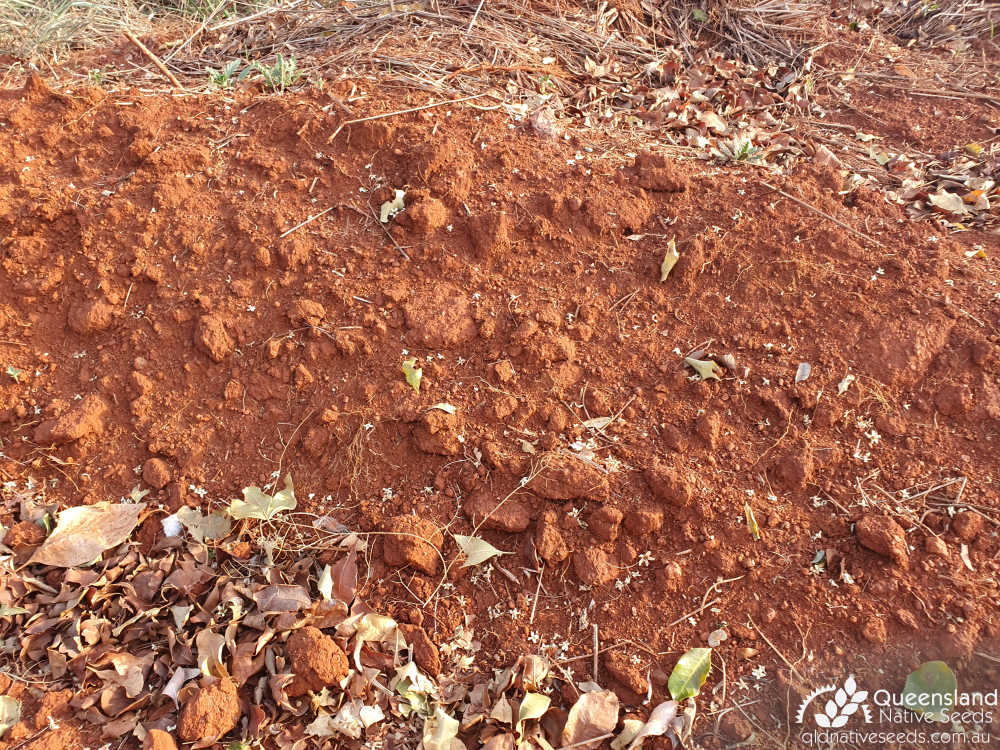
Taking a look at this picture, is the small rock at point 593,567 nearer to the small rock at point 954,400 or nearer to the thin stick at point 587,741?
the thin stick at point 587,741

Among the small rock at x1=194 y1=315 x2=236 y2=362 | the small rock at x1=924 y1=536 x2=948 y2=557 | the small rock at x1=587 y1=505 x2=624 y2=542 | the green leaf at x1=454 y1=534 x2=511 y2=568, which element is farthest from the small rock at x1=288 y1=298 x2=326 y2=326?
the small rock at x1=924 y1=536 x2=948 y2=557

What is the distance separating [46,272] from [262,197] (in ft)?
2.64

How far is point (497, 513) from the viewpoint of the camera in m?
2.00

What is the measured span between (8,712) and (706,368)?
212 cm

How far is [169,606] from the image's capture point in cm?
193

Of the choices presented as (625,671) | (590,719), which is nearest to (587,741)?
(590,719)

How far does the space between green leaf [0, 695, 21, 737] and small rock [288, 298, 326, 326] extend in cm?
128

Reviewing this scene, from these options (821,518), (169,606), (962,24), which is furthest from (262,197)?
(962,24)

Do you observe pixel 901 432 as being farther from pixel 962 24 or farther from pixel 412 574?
pixel 962 24

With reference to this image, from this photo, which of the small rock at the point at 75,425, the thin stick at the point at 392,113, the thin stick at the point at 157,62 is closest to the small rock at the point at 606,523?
the small rock at the point at 75,425

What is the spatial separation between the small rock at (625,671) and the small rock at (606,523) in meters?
0.30

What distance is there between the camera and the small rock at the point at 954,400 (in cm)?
205

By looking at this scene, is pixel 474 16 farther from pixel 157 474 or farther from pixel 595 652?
pixel 595 652

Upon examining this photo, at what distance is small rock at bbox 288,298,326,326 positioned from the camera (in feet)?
7.64
